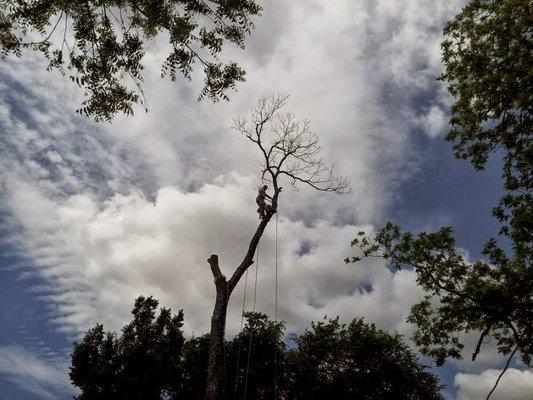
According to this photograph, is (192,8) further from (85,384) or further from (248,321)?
(85,384)

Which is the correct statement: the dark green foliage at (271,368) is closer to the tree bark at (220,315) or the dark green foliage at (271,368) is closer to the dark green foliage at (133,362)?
the dark green foliage at (133,362)

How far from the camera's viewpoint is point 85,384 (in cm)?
2733

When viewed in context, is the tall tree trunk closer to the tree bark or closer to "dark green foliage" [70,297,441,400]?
the tree bark

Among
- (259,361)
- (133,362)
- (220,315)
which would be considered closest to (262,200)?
(220,315)

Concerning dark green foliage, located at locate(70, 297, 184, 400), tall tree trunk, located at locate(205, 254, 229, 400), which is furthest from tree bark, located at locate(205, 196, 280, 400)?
dark green foliage, located at locate(70, 297, 184, 400)

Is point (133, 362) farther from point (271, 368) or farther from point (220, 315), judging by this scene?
point (220, 315)

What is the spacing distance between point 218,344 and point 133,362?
22.8 metres

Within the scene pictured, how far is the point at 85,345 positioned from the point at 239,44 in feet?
89.5

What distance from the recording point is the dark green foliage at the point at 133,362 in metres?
27.4

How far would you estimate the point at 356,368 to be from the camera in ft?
85.6

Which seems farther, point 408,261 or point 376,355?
point 376,355

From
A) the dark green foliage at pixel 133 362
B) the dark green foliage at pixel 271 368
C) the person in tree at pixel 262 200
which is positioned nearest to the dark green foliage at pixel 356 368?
the dark green foliage at pixel 271 368

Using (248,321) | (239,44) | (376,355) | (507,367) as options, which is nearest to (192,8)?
(239,44)

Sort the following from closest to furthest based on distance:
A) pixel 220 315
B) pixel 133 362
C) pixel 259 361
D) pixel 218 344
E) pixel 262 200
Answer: pixel 218 344 → pixel 220 315 → pixel 262 200 → pixel 259 361 → pixel 133 362
